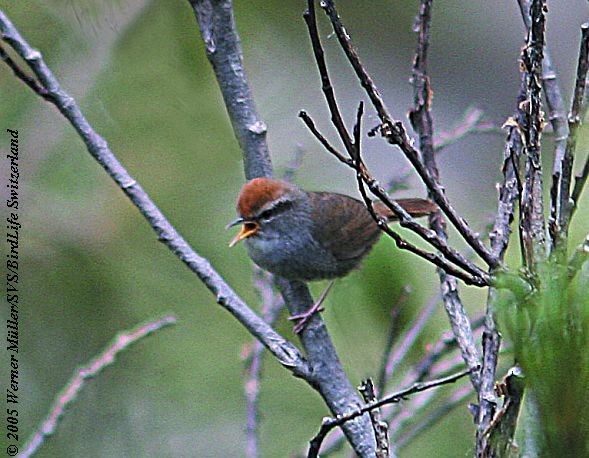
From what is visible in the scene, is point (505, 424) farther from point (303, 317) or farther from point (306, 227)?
point (306, 227)

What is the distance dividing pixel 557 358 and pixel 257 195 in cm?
147

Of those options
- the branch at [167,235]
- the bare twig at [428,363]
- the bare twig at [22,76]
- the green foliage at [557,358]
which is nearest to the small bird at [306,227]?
the bare twig at [428,363]

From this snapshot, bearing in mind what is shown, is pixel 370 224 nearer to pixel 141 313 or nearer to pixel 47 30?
pixel 141 313

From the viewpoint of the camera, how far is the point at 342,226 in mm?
2158

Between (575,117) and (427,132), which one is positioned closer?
(575,117)

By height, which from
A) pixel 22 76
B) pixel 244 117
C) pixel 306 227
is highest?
pixel 306 227

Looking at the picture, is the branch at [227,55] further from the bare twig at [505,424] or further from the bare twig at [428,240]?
the bare twig at [505,424]

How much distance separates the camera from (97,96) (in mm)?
1985

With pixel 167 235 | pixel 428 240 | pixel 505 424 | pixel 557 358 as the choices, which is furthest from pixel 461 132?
pixel 557 358

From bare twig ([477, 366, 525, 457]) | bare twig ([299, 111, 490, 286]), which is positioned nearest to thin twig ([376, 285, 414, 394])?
bare twig ([299, 111, 490, 286])

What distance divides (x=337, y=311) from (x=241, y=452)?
66 cm

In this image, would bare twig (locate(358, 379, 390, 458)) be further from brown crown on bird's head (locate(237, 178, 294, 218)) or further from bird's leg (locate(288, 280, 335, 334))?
brown crown on bird's head (locate(237, 178, 294, 218))

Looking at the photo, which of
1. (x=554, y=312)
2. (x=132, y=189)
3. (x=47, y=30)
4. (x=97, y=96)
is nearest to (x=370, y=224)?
(x=97, y=96)

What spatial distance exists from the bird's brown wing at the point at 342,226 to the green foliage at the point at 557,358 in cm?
156
